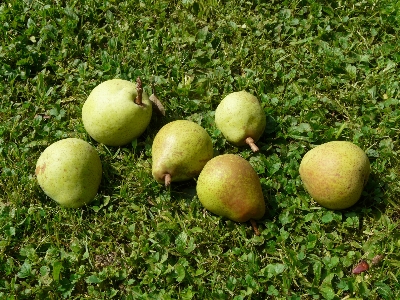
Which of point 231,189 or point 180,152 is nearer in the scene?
point 231,189

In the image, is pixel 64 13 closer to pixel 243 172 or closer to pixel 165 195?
pixel 165 195

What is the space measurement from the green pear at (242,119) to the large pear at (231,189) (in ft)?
1.11

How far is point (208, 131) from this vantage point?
4.14m

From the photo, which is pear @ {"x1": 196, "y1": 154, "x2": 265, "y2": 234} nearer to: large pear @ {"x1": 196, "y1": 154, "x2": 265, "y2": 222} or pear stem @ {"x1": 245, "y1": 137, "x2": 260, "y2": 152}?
large pear @ {"x1": 196, "y1": 154, "x2": 265, "y2": 222}

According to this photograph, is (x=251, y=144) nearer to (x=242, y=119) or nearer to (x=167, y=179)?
(x=242, y=119)

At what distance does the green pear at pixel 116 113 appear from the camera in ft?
12.6

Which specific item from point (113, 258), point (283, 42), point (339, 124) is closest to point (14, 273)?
point (113, 258)

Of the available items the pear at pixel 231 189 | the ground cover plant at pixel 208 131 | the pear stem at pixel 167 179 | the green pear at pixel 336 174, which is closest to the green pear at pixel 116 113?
the ground cover plant at pixel 208 131

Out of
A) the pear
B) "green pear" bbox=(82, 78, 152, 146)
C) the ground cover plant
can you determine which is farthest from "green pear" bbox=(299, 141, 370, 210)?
"green pear" bbox=(82, 78, 152, 146)

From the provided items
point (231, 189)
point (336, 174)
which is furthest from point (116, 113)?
point (336, 174)

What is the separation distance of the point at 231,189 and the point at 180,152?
1.48 feet

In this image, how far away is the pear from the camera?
3494mm

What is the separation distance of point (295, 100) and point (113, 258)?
191cm

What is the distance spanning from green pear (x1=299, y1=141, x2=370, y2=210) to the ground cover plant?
0.55 ft
